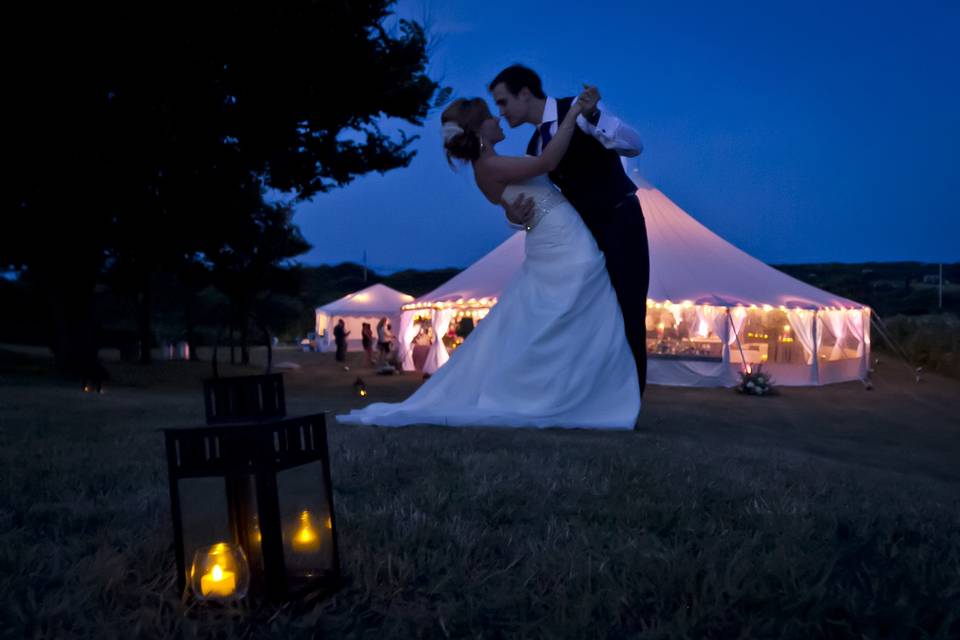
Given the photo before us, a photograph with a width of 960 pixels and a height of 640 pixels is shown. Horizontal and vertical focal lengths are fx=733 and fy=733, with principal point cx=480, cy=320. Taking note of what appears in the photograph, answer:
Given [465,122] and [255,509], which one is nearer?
[255,509]

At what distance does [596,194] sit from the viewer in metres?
4.75

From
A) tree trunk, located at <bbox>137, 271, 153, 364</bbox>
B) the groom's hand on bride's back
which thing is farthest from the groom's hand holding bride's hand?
tree trunk, located at <bbox>137, 271, 153, 364</bbox>

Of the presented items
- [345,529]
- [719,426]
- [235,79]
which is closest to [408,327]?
[235,79]

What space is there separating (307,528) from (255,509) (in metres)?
0.12

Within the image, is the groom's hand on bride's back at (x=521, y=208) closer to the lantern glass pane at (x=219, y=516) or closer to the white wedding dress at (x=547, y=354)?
the white wedding dress at (x=547, y=354)

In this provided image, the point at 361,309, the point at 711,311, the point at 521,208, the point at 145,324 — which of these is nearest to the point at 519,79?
the point at 521,208

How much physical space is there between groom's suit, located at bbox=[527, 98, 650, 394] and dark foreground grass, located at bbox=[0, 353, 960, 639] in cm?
164

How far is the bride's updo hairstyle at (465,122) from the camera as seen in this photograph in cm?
446

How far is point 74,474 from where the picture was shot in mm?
2732

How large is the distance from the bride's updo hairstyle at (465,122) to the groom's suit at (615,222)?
44cm

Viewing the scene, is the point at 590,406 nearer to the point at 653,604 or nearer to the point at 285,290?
the point at 653,604

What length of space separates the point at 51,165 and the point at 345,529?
31.4ft

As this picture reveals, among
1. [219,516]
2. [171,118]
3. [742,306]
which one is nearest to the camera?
[219,516]

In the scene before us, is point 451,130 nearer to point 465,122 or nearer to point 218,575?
point 465,122
